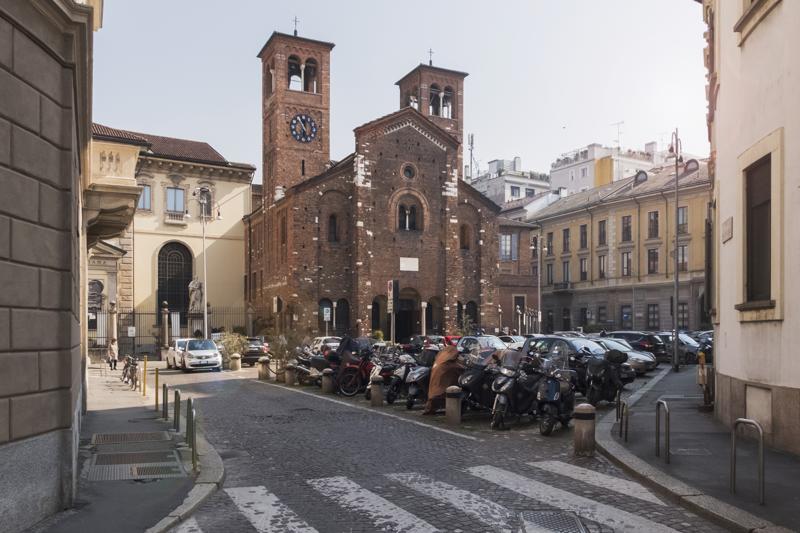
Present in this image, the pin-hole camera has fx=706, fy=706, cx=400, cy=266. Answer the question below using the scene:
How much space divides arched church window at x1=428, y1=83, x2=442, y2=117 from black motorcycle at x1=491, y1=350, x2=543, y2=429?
1864 inches

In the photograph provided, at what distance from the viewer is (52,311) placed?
21.6 feet

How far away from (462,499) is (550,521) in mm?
1298

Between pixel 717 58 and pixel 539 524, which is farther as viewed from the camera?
pixel 717 58

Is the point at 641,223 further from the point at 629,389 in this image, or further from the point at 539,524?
the point at 539,524

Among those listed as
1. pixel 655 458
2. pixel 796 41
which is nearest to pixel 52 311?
pixel 655 458

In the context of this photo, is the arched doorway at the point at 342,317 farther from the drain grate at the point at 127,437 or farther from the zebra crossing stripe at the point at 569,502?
the zebra crossing stripe at the point at 569,502

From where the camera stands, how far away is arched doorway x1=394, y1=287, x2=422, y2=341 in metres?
47.6

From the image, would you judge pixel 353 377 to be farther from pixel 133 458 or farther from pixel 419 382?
pixel 133 458

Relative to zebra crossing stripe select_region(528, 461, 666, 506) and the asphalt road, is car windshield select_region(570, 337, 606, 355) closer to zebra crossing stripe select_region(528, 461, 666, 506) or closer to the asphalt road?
the asphalt road

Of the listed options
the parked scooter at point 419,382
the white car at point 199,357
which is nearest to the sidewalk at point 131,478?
the parked scooter at point 419,382

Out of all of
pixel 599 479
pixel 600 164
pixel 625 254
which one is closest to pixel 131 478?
pixel 599 479

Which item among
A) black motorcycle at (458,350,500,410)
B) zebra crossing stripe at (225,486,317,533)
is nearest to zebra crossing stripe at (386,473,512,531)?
zebra crossing stripe at (225,486,317,533)

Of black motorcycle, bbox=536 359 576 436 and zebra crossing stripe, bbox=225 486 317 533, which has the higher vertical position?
black motorcycle, bbox=536 359 576 436

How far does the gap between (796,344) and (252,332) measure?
44.2m
